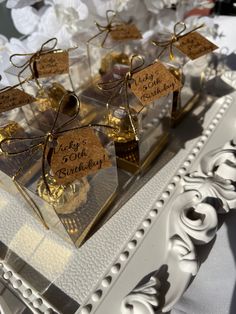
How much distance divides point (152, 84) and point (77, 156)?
209 millimetres

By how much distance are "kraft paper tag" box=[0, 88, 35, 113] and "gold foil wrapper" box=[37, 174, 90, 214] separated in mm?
152

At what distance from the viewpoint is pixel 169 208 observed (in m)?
0.57

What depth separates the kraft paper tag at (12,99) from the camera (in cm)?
58

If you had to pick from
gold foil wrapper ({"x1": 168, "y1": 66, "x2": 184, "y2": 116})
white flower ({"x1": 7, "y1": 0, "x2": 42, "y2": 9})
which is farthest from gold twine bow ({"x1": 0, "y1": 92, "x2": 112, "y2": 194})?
white flower ({"x1": 7, "y1": 0, "x2": 42, "y2": 9})

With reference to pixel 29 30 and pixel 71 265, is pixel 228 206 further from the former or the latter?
pixel 29 30

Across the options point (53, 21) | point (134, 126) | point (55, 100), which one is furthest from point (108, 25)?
point (134, 126)

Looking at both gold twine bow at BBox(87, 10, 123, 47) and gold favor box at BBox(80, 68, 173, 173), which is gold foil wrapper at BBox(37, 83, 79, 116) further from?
gold twine bow at BBox(87, 10, 123, 47)

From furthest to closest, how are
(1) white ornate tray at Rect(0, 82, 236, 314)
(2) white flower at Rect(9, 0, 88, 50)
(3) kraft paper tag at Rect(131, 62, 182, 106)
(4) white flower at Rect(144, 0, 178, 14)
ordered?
(4) white flower at Rect(144, 0, 178, 14)
(2) white flower at Rect(9, 0, 88, 50)
(3) kraft paper tag at Rect(131, 62, 182, 106)
(1) white ornate tray at Rect(0, 82, 236, 314)

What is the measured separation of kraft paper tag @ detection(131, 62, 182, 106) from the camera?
57 centimetres

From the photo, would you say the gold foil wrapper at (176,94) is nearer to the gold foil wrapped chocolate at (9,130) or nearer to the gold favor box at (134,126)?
the gold favor box at (134,126)

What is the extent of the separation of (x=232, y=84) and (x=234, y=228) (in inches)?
17.4

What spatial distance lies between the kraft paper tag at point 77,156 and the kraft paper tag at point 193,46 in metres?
0.32

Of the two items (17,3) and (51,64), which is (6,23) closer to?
(17,3)

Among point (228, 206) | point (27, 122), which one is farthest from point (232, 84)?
point (27, 122)
